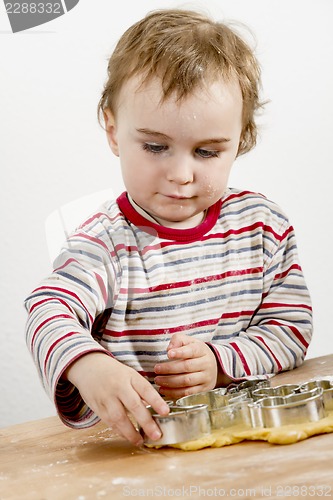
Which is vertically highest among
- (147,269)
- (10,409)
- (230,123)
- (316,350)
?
(230,123)

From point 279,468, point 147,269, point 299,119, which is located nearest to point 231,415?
point 279,468

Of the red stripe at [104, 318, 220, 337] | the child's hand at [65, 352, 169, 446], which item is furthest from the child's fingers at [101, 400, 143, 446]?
the red stripe at [104, 318, 220, 337]

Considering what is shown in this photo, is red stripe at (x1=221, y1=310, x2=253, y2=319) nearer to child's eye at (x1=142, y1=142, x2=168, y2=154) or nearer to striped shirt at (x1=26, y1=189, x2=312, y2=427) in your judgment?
striped shirt at (x1=26, y1=189, x2=312, y2=427)

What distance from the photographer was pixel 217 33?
74cm

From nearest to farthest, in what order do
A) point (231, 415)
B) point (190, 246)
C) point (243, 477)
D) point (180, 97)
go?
point (243, 477) < point (231, 415) < point (180, 97) < point (190, 246)

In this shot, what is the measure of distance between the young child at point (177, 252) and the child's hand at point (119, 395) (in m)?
0.02

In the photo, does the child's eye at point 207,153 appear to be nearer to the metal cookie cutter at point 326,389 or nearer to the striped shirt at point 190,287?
the striped shirt at point 190,287

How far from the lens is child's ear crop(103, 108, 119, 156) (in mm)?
748

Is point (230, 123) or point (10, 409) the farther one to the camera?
point (10, 409)

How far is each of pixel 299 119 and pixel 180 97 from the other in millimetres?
450

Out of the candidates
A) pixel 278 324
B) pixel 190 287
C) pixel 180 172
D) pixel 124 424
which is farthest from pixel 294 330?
pixel 124 424

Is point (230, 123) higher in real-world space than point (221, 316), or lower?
higher

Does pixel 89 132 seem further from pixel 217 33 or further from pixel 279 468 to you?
pixel 279 468

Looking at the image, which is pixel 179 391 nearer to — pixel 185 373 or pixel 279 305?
pixel 185 373
